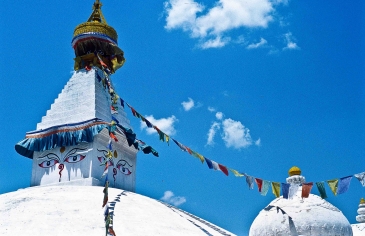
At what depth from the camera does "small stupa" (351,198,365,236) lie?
47.9 ft

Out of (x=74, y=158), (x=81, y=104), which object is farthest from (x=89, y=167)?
(x=81, y=104)

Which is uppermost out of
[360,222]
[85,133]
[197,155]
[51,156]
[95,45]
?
[95,45]

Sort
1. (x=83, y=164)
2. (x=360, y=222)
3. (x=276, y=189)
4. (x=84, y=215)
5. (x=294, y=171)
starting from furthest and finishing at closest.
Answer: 1. (x=360, y=222)
2. (x=83, y=164)
3. (x=276, y=189)
4. (x=294, y=171)
5. (x=84, y=215)

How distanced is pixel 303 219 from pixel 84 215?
12.8ft

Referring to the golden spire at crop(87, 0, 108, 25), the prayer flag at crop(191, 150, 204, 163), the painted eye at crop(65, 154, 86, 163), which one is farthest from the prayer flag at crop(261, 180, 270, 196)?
the golden spire at crop(87, 0, 108, 25)

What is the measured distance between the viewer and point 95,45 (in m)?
16.1

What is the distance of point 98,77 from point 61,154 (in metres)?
2.74

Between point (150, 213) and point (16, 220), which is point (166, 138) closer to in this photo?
point (150, 213)

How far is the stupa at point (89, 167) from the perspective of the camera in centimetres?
943

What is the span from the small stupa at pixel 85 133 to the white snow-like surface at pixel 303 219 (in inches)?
170

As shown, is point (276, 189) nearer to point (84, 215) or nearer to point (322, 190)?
point (322, 190)

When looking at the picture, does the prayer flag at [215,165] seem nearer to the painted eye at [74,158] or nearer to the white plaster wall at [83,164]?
the white plaster wall at [83,164]

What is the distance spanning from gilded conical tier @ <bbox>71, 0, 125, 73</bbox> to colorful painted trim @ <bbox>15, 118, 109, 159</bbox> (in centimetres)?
279

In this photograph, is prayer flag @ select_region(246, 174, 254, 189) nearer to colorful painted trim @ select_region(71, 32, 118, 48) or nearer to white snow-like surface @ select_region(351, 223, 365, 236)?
white snow-like surface @ select_region(351, 223, 365, 236)
